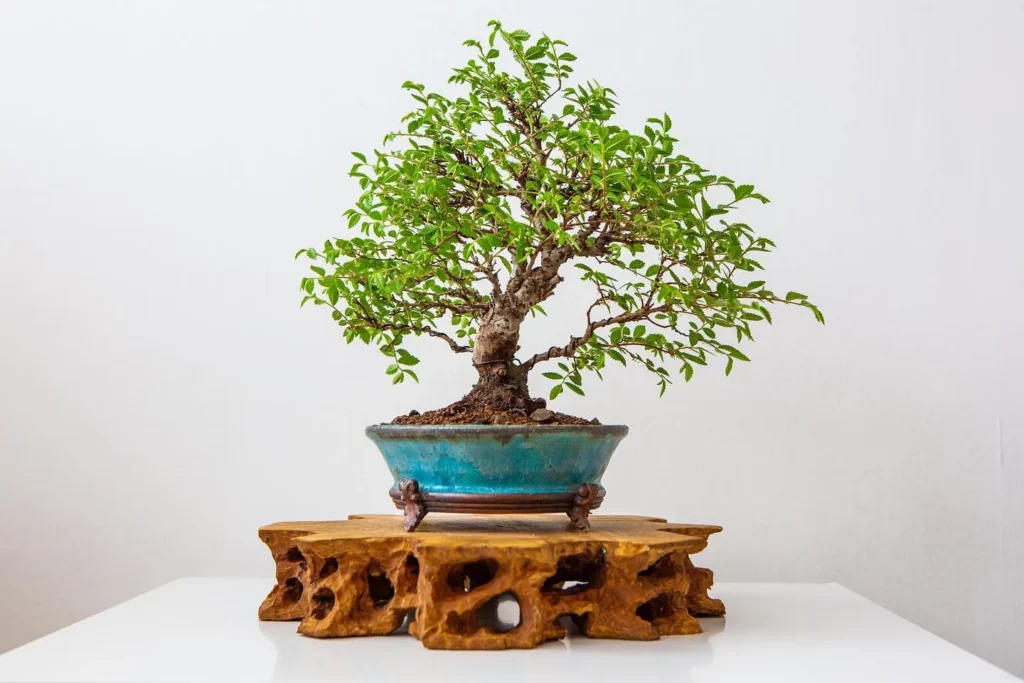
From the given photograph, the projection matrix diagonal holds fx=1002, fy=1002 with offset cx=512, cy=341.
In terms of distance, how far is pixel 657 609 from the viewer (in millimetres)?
1549

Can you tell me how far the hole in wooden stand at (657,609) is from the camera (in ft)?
Result: 5.01

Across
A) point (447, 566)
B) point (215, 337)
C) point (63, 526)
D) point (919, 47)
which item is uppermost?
point (919, 47)

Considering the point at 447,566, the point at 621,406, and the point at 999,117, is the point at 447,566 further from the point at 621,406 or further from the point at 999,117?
the point at 999,117

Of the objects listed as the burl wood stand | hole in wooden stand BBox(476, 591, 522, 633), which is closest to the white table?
the burl wood stand

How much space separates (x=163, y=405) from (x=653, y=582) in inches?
56.3

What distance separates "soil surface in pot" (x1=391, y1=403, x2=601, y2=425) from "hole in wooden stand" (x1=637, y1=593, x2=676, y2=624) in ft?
0.95

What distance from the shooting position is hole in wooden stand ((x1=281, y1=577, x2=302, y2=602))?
5.42 ft

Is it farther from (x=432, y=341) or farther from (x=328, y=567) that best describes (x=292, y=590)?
(x=432, y=341)

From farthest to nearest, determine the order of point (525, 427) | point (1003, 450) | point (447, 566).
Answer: point (1003, 450) → point (525, 427) → point (447, 566)

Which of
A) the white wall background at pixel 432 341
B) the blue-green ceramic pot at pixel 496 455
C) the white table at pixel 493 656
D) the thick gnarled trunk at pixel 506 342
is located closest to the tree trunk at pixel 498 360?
the thick gnarled trunk at pixel 506 342

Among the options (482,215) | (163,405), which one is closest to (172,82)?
(163,405)

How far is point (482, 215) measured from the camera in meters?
1.52

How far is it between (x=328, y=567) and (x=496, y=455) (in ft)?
1.03

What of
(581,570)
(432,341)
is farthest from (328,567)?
(432,341)
